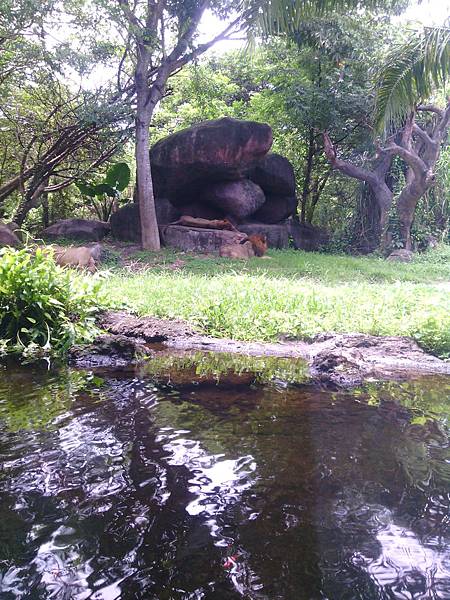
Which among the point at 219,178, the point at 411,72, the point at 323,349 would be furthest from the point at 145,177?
the point at 323,349

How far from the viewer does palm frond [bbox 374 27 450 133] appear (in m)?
7.23

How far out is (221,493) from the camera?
7.41 ft

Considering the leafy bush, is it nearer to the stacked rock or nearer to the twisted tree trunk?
the stacked rock

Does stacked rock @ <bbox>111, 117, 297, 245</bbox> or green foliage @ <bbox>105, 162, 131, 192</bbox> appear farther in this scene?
green foliage @ <bbox>105, 162, 131, 192</bbox>

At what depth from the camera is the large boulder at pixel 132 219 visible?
44.9 ft

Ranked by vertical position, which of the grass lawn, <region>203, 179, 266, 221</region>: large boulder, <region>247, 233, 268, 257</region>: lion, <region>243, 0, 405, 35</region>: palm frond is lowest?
the grass lawn

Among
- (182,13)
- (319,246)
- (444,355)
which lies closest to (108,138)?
(182,13)

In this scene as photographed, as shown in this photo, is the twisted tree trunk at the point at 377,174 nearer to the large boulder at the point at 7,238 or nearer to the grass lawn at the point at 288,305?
the grass lawn at the point at 288,305

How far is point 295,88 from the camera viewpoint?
44.9ft

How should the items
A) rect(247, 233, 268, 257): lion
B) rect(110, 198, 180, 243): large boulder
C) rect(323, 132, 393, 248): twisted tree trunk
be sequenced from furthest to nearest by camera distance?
rect(323, 132, 393, 248): twisted tree trunk
rect(110, 198, 180, 243): large boulder
rect(247, 233, 268, 257): lion

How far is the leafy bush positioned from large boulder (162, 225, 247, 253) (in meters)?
7.64

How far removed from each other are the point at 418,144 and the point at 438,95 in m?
2.07

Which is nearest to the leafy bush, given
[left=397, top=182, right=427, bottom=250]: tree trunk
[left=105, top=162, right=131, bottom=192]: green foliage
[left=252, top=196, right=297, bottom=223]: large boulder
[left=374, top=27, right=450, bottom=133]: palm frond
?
[left=374, top=27, right=450, bottom=133]: palm frond

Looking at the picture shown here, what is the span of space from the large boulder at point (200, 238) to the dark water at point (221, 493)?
9057mm
